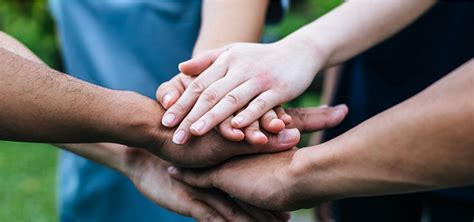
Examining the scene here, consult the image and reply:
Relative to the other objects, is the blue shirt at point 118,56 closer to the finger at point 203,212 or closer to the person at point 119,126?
the person at point 119,126

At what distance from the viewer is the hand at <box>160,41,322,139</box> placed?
1.95 metres

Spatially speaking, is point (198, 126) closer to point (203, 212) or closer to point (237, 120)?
point (237, 120)

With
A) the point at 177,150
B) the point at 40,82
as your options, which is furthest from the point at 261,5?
the point at 40,82

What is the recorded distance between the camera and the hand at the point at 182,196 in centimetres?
206

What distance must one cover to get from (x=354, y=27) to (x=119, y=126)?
2.22 ft

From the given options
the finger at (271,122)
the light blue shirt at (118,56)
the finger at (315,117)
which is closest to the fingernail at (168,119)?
the finger at (271,122)

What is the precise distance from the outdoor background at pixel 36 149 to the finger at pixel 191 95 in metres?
1.43

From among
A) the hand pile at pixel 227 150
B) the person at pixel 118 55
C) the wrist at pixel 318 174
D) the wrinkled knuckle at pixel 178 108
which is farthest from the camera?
the person at pixel 118 55

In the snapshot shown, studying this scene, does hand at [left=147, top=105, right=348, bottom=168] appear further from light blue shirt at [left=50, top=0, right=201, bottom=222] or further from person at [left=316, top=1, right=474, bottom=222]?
light blue shirt at [left=50, top=0, right=201, bottom=222]

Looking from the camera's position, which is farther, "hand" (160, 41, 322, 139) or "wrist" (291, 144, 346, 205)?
"hand" (160, 41, 322, 139)

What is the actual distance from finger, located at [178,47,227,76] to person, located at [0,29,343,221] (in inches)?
4.8

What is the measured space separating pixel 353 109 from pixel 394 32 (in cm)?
42

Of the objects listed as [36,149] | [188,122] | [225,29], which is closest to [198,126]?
[188,122]

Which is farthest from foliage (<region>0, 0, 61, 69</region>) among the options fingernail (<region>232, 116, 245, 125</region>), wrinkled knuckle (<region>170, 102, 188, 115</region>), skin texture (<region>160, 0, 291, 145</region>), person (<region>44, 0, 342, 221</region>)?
fingernail (<region>232, 116, 245, 125</region>)
